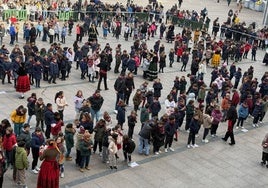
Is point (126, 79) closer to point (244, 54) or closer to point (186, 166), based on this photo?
point (186, 166)

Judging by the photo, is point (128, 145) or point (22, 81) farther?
point (22, 81)

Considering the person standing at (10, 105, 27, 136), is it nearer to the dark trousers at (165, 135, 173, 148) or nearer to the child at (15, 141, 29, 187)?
the child at (15, 141, 29, 187)

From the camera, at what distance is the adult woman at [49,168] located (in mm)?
10953

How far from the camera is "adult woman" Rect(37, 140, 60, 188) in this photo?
11.0m

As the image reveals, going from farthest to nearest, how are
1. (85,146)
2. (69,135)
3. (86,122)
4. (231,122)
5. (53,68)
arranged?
(53,68) < (231,122) < (86,122) < (69,135) < (85,146)

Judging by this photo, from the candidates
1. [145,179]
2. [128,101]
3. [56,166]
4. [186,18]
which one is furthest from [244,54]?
[56,166]

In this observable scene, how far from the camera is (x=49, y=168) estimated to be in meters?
11.0

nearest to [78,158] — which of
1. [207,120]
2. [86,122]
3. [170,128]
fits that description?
[86,122]

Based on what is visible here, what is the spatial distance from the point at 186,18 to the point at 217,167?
24864mm

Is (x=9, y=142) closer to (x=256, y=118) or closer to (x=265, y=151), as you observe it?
(x=265, y=151)

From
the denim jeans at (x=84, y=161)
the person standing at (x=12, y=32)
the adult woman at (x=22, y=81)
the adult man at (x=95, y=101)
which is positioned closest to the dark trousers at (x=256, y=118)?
the adult man at (x=95, y=101)

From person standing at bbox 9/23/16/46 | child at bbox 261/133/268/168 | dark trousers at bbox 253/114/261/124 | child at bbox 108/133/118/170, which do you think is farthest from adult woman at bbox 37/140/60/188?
person standing at bbox 9/23/16/46

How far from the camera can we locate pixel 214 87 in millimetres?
20078

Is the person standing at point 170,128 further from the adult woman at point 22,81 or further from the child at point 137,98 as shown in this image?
the adult woman at point 22,81
